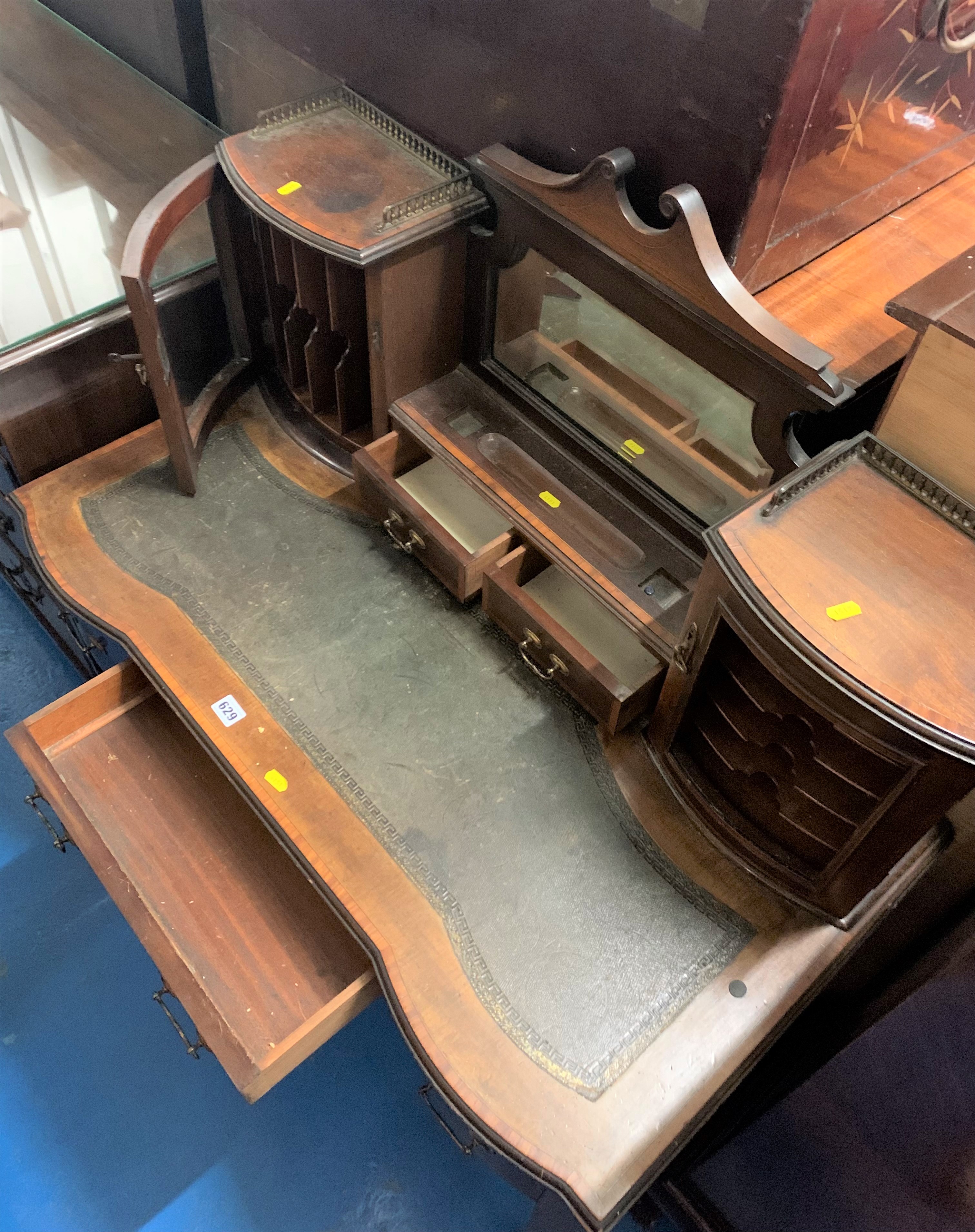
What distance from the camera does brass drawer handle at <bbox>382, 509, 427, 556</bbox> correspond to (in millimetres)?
1564

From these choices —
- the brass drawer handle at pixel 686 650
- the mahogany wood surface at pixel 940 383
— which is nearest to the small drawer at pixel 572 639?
the brass drawer handle at pixel 686 650

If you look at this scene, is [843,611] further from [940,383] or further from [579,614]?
[579,614]

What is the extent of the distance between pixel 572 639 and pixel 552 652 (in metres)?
0.04

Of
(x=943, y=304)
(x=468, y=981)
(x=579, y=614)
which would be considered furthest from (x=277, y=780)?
(x=943, y=304)

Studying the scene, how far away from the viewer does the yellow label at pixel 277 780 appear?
4.45 ft

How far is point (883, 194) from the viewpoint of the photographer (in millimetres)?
1296

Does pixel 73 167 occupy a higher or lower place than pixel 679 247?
lower

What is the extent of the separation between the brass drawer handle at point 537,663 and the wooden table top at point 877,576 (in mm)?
431

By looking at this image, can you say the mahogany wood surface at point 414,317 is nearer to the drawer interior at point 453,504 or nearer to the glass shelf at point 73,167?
the drawer interior at point 453,504

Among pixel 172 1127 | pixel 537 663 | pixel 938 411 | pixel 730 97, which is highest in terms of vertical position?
pixel 730 97

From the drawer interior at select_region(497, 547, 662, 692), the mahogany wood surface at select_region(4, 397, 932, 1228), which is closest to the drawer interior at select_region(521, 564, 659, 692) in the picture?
the drawer interior at select_region(497, 547, 662, 692)

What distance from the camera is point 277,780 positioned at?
4.47 ft

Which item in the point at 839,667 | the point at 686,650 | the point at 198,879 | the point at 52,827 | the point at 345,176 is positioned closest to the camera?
the point at 839,667

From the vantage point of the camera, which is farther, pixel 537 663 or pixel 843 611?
pixel 537 663
